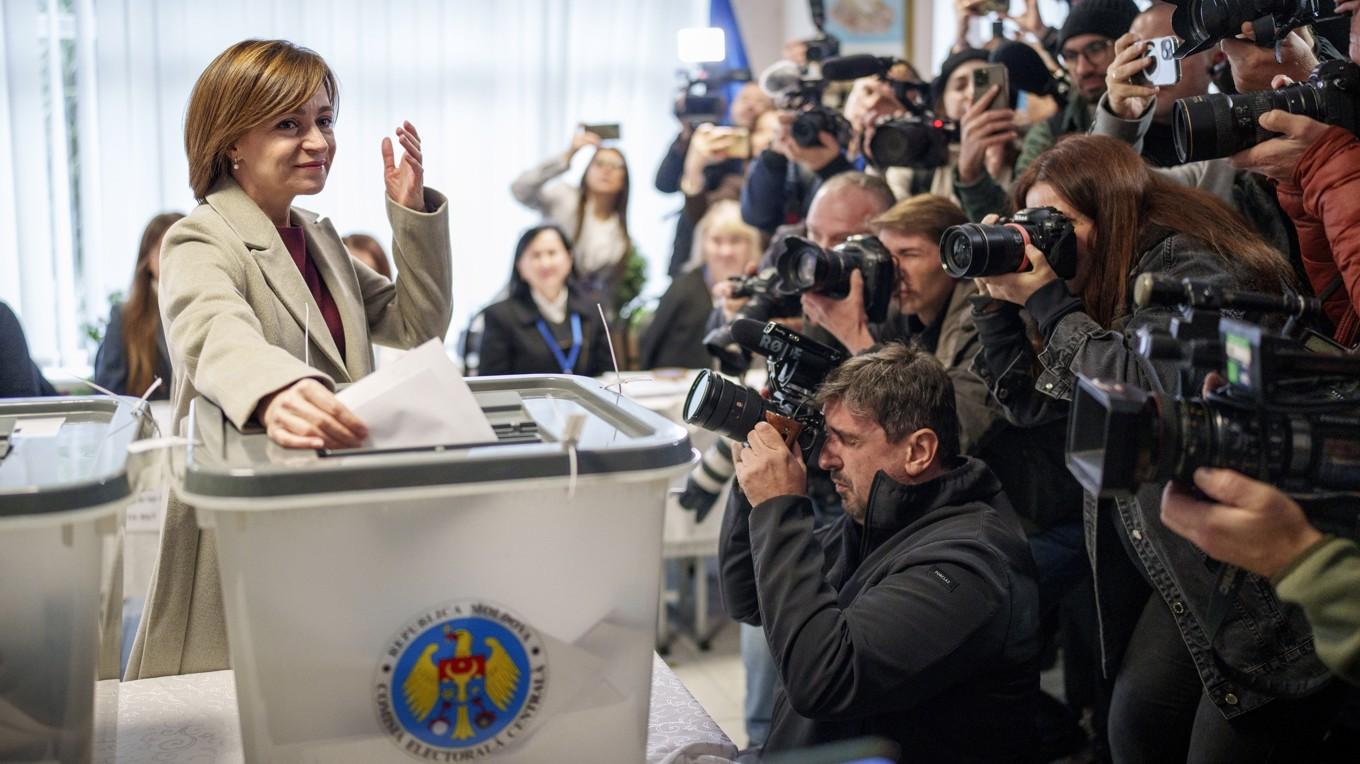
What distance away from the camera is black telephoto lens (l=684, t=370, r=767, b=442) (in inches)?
64.2

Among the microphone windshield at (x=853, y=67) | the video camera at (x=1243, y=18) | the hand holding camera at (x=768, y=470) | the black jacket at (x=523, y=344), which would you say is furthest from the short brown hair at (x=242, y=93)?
the black jacket at (x=523, y=344)

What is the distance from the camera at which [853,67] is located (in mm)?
2758

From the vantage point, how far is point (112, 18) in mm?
4852

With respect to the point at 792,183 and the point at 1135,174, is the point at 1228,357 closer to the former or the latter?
the point at 1135,174

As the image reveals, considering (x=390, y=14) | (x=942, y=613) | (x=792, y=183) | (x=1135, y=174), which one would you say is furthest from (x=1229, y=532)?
(x=390, y=14)

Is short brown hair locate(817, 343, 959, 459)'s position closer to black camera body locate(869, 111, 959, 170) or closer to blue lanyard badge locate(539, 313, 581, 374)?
black camera body locate(869, 111, 959, 170)

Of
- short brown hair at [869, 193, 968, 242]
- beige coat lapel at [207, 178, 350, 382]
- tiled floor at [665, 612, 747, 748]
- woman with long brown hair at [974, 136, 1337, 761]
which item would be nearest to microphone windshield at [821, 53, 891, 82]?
short brown hair at [869, 193, 968, 242]

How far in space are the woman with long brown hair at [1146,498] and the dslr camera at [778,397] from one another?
263 mm

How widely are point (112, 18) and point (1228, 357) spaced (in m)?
4.83

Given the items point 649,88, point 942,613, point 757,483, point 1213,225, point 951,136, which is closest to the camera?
point 942,613

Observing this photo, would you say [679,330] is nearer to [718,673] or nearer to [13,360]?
[718,673]

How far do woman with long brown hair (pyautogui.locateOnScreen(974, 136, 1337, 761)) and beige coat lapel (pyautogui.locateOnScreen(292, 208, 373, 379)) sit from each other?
0.85m

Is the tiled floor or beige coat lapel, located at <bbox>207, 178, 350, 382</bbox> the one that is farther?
the tiled floor

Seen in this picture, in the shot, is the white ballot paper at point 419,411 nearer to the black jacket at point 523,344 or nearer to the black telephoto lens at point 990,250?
the black telephoto lens at point 990,250
